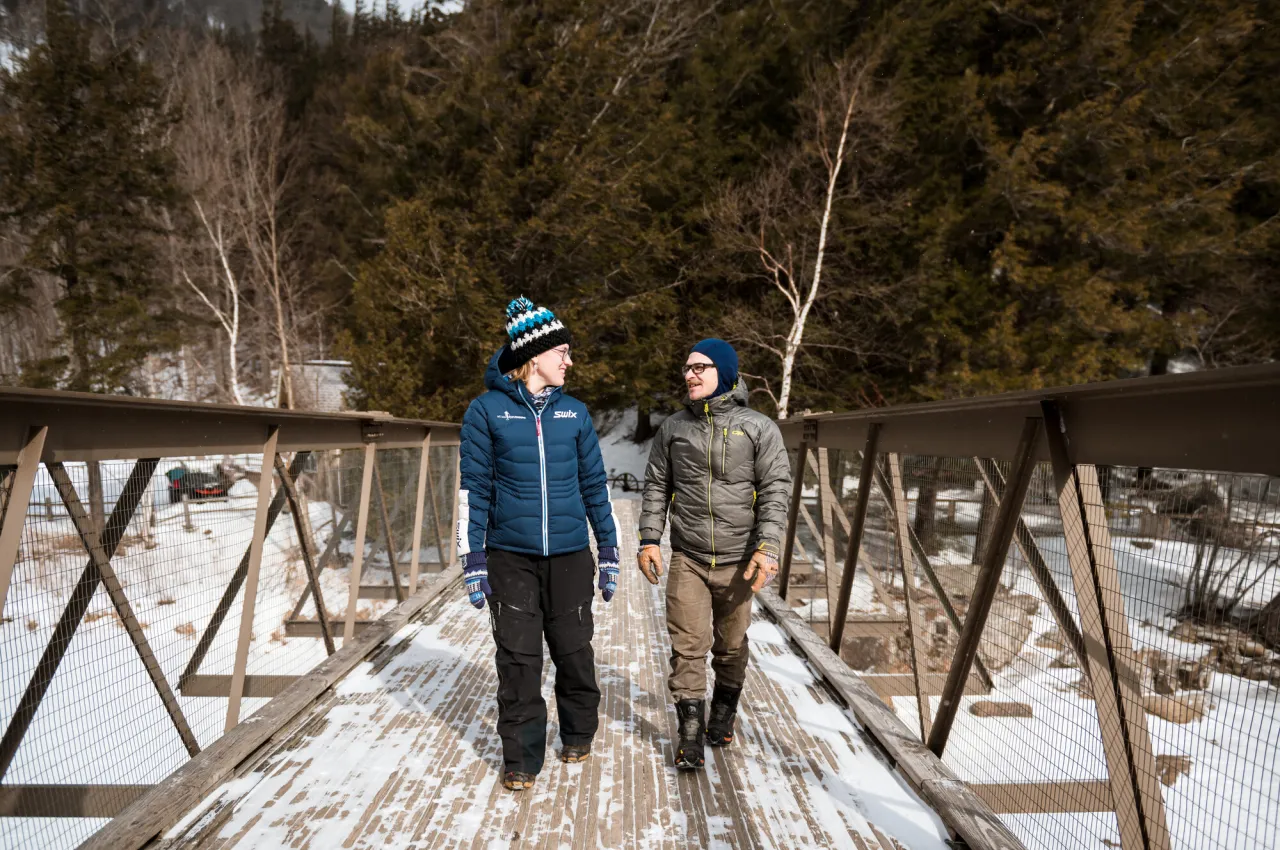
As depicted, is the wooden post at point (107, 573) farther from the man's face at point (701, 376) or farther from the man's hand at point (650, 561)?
the man's face at point (701, 376)

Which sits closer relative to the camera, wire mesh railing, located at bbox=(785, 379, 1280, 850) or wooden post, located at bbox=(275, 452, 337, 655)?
wire mesh railing, located at bbox=(785, 379, 1280, 850)

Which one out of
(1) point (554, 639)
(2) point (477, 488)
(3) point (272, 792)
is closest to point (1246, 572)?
(1) point (554, 639)

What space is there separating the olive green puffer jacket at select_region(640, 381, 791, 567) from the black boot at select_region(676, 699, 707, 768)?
47 centimetres

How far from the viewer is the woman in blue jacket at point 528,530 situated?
222cm

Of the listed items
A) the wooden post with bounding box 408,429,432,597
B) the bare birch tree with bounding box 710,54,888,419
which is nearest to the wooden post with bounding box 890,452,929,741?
the wooden post with bounding box 408,429,432,597

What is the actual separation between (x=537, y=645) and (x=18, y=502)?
1.37 m

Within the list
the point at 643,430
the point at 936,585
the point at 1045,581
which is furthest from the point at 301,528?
the point at 643,430

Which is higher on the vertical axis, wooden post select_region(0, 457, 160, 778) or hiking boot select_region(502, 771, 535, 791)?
wooden post select_region(0, 457, 160, 778)

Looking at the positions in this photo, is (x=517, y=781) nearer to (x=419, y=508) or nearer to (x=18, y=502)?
(x=18, y=502)

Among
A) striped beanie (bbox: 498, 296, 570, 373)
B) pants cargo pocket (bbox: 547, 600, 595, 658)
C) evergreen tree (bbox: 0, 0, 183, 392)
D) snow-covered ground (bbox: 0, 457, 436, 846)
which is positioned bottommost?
snow-covered ground (bbox: 0, 457, 436, 846)

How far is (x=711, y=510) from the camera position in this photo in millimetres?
2418

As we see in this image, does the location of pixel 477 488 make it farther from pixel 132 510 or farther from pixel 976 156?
pixel 976 156

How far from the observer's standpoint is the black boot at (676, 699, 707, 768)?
7.63 ft

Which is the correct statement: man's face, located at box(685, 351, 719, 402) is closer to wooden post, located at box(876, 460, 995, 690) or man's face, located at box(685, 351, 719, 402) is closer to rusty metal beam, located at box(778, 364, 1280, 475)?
Result: rusty metal beam, located at box(778, 364, 1280, 475)
